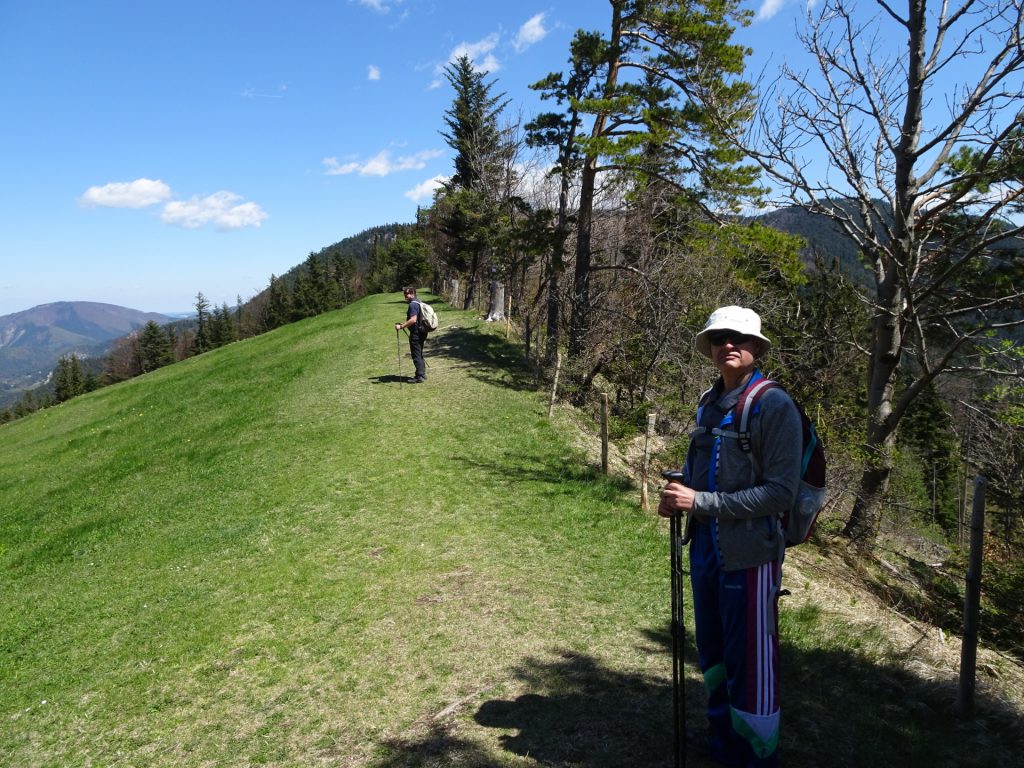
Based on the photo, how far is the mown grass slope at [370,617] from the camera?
4.00m

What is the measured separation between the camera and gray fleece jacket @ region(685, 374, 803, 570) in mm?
2656

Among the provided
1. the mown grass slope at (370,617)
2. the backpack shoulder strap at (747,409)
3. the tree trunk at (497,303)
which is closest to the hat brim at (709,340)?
the backpack shoulder strap at (747,409)

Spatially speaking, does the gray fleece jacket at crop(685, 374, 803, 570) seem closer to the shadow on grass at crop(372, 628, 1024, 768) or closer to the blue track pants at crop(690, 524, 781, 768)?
the blue track pants at crop(690, 524, 781, 768)

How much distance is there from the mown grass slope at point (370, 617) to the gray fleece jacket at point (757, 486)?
62.1 inches

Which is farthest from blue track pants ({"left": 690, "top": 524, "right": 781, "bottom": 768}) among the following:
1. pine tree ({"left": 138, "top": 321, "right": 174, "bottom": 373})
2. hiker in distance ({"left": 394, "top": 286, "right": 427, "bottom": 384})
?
pine tree ({"left": 138, "top": 321, "right": 174, "bottom": 373})

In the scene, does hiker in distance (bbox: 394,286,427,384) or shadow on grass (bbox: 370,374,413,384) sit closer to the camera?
hiker in distance (bbox: 394,286,427,384)

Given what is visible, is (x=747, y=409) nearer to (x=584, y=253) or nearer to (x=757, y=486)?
(x=757, y=486)

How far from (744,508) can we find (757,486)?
0.12 m

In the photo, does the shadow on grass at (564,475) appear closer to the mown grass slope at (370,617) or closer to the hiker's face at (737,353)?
the mown grass slope at (370,617)

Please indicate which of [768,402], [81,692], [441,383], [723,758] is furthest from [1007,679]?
[441,383]

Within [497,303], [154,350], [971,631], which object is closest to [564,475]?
[971,631]

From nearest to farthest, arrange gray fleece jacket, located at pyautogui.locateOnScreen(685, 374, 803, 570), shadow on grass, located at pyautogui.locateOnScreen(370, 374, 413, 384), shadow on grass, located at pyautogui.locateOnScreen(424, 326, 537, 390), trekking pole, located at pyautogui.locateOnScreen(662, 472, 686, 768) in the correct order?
gray fleece jacket, located at pyautogui.locateOnScreen(685, 374, 803, 570), trekking pole, located at pyautogui.locateOnScreen(662, 472, 686, 768), shadow on grass, located at pyautogui.locateOnScreen(370, 374, 413, 384), shadow on grass, located at pyautogui.locateOnScreen(424, 326, 537, 390)

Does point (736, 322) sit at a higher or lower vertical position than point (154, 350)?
lower

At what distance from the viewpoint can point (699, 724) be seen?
383 cm
